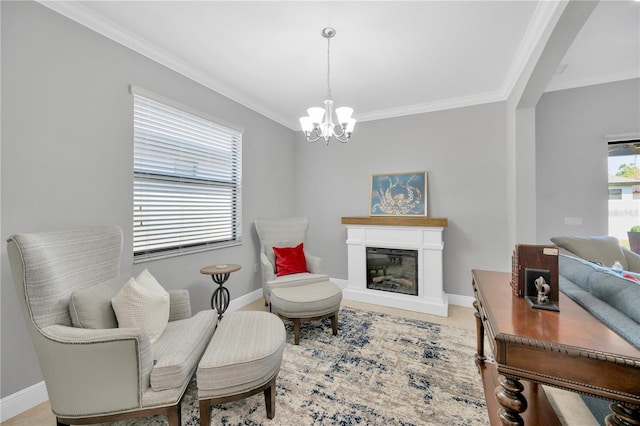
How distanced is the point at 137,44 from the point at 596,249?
14.7 ft

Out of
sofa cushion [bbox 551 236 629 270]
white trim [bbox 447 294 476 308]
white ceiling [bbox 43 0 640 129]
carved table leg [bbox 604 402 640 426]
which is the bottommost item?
white trim [bbox 447 294 476 308]

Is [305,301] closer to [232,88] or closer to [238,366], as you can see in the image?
[238,366]

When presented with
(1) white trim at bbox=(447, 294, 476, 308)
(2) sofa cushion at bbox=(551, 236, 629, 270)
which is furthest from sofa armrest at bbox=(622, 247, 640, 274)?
(1) white trim at bbox=(447, 294, 476, 308)

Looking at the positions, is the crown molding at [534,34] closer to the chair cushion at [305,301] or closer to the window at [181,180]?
the chair cushion at [305,301]

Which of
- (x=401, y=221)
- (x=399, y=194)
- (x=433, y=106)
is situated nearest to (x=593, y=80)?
(x=433, y=106)

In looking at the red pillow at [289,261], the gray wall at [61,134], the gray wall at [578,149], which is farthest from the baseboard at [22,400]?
the gray wall at [578,149]

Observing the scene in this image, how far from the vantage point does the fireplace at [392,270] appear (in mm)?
3482

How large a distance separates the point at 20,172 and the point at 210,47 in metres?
1.70

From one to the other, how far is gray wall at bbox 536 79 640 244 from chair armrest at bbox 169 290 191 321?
13.3 feet

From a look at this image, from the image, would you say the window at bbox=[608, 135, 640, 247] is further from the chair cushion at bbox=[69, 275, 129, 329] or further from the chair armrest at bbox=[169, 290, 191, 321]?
the chair cushion at bbox=[69, 275, 129, 329]

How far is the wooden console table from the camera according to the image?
84 centimetres

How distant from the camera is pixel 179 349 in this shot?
1501 millimetres

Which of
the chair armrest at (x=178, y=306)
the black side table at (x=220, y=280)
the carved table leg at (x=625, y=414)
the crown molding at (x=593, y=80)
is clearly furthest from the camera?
the crown molding at (x=593, y=80)

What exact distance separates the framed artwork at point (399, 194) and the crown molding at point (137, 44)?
2219 millimetres
